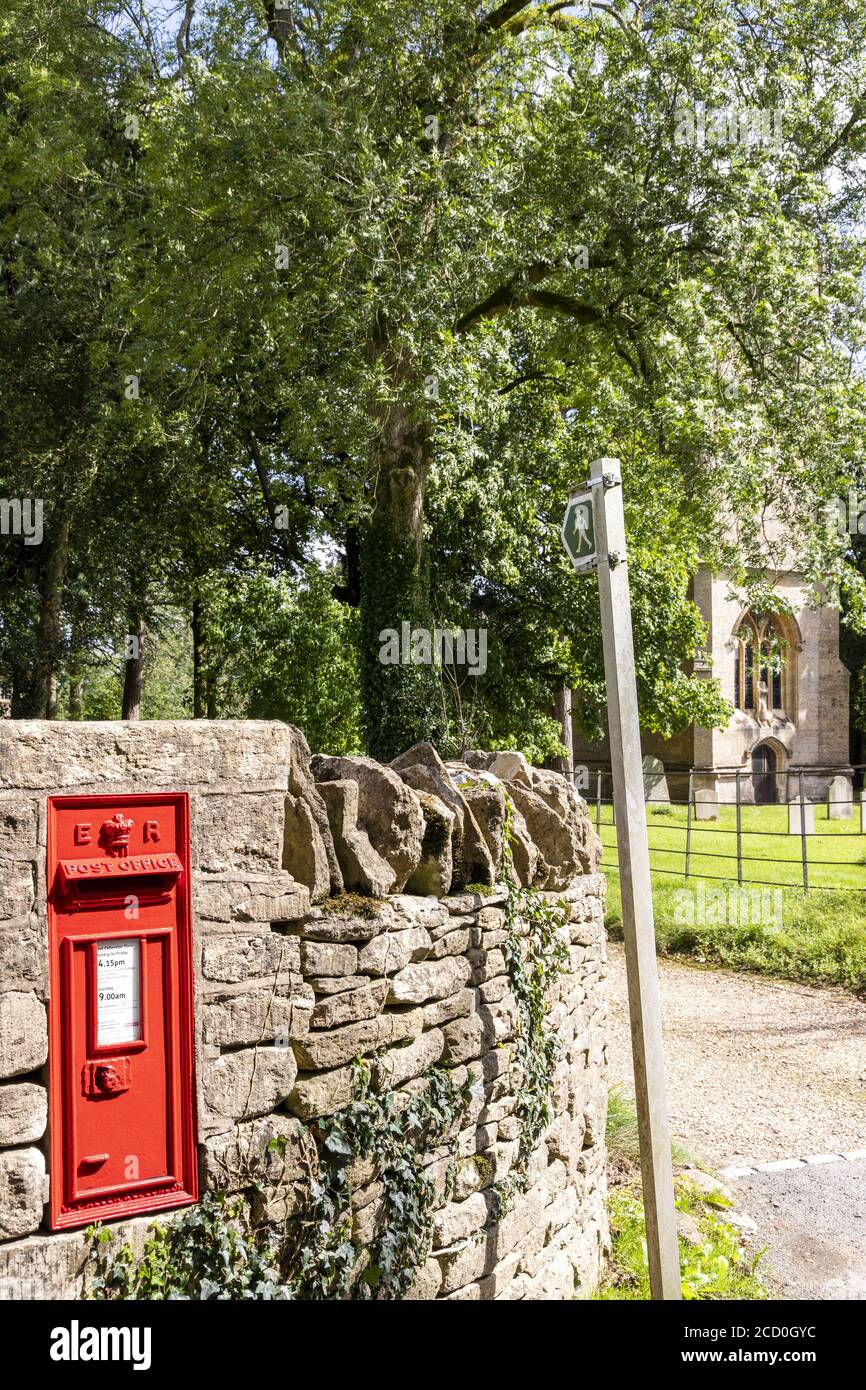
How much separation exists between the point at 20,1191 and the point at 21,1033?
0.39 m

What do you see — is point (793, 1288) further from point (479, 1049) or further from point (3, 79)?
point (3, 79)

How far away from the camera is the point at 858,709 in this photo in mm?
40688

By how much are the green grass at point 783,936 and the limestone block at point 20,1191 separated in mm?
11059

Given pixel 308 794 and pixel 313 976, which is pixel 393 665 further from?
pixel 313 976

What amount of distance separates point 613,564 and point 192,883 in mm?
2047

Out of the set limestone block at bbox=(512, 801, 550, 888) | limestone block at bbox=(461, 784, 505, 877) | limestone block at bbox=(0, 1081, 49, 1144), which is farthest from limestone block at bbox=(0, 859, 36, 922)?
limestone block at bbox=(512, 801, 550, 888)

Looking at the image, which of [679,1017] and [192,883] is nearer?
[192,883]

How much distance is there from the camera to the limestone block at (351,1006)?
3.57 m

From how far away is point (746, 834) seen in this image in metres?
21.5

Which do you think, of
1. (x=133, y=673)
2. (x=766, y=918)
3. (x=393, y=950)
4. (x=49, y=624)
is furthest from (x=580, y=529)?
(x=133, y=673)

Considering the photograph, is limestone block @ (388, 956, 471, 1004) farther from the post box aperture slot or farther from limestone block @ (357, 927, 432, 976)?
the post box aperture slot

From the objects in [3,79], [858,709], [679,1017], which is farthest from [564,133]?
[858,709]

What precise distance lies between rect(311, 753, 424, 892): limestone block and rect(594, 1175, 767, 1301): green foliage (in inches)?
102

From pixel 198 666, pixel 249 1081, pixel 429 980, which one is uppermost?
pixel 198 666
